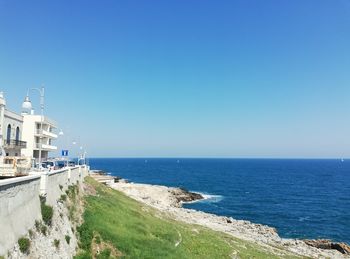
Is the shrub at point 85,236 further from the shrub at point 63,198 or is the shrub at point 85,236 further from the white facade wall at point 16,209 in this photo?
the white facade wall at point 16,209

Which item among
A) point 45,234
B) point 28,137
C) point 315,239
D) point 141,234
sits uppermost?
point 28,137

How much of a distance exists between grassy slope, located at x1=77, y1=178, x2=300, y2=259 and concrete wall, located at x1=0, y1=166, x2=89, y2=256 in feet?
17.6

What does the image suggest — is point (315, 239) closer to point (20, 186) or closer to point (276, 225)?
point (276, 225)

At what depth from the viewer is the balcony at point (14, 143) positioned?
50562mm

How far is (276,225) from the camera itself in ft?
243

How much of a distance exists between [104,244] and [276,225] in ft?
180

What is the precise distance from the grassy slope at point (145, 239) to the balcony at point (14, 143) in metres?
19.6

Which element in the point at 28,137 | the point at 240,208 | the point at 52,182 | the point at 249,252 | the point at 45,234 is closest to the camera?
the point at 45,234

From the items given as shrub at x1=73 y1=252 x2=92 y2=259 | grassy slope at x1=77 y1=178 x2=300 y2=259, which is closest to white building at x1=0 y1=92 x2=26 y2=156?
grassy slope at x1=77 y1=178 x2=300 y2=259

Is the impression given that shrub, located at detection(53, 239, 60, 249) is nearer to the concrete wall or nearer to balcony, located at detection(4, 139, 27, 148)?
the concrete wall

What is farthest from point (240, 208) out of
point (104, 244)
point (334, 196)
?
point (104, 244)

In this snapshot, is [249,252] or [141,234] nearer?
[141,234]

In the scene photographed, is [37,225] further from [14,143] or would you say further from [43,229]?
[14,143]

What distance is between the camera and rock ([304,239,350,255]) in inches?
2176
